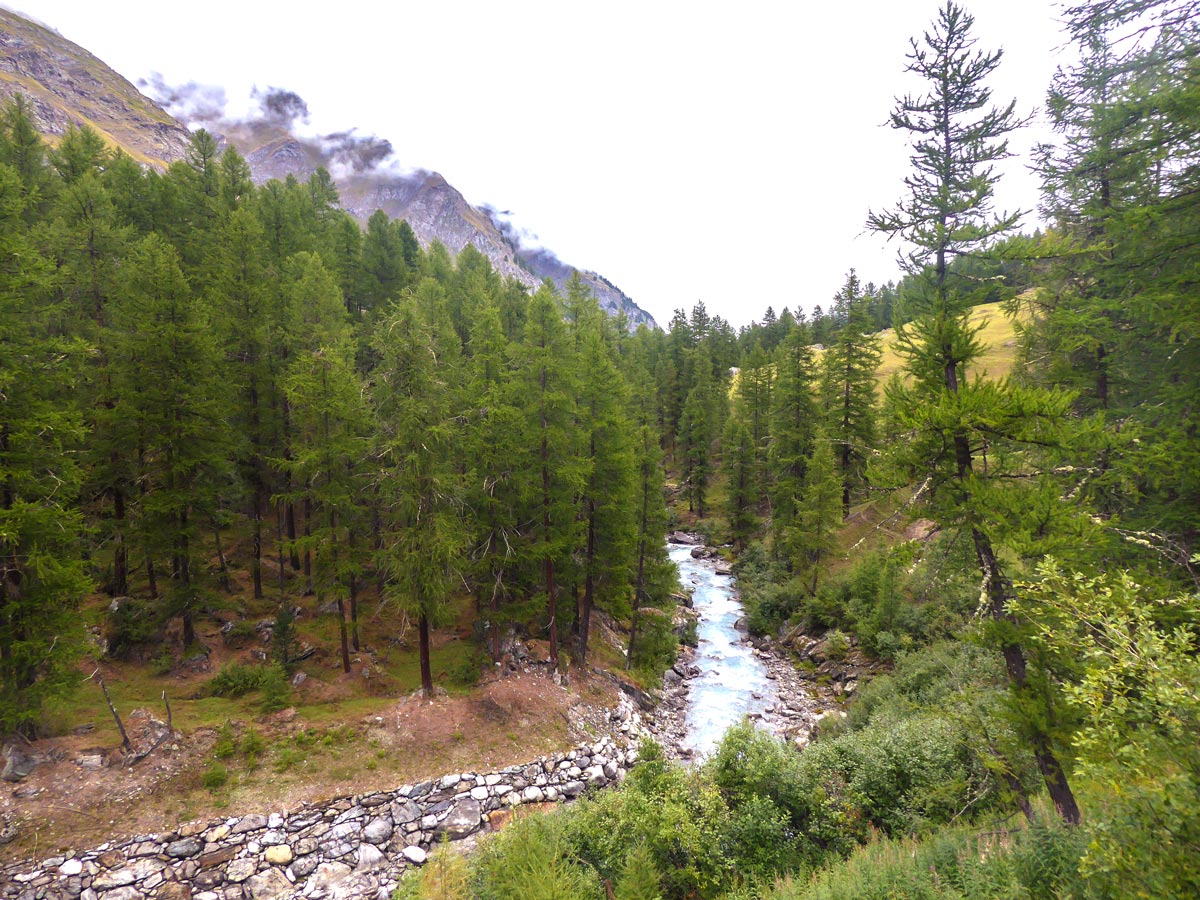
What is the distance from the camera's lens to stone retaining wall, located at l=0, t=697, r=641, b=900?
455 inches

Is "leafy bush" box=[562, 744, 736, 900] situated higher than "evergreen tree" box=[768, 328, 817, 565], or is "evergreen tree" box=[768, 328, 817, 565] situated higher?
"evergreen tree" box=[768, 328, 817, 565]

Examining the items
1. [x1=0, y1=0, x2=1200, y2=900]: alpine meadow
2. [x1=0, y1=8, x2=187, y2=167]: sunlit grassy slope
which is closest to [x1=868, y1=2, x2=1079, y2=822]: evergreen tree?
[x1=0, y1=0, x2=1200, y2=900]: alpine meadow

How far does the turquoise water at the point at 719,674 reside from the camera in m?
22.5

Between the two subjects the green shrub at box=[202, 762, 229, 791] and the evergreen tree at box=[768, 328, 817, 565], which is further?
the evergreen tree at box=[768, 328, 817, 565]

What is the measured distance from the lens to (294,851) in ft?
43.5

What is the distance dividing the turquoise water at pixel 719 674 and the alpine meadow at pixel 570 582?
330 mm

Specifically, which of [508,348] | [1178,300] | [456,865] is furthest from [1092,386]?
[456,865]

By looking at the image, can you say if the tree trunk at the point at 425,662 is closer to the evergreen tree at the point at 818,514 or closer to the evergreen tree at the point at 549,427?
the evergreen tree at the point at 549,427

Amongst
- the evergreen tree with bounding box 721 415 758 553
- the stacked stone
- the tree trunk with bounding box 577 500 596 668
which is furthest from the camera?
the evergreen tree with bounding box 721 415 758 553

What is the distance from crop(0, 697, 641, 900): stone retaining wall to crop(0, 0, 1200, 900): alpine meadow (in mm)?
79

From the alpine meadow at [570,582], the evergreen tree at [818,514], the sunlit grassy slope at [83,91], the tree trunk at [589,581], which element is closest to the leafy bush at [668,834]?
the alpine meadow at [570,582]

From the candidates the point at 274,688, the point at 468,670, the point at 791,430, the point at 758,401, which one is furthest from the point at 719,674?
the point at 758,401

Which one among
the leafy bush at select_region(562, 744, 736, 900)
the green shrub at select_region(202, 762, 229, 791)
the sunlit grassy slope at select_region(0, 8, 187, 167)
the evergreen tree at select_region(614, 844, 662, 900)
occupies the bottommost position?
the green shrub at select_region(202, 762, 229, 791)

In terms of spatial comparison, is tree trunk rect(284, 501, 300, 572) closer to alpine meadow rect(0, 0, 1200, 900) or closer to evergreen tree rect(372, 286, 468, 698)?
alpine meadow rect(0, 0, 1200, 900)
